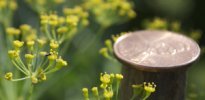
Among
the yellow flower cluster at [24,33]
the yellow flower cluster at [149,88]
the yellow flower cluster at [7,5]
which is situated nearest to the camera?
the yellow flower cluster at [149,88]

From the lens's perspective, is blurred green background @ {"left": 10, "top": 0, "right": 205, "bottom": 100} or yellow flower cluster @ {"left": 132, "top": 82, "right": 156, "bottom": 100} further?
blurred green background @ {"left": 10, "top": 0, "right": 205, "bottom": 100}

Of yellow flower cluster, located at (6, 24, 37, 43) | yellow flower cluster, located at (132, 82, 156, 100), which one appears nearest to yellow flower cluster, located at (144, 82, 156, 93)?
yellow flower cluster, located at (132, 82, 156, 100)

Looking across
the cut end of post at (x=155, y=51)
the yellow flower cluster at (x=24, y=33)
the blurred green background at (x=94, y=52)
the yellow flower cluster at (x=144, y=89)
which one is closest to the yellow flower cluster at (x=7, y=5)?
the yellow flower cluster at (x=24, y=33)

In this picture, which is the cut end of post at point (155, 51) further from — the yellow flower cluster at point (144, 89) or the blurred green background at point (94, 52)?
the blurred green background at point (94, 52)

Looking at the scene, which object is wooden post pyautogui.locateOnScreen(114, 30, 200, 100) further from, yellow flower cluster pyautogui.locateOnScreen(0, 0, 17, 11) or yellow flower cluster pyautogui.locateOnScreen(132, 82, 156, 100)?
yellow flower cluster pyautogui.locateOnScreen(0, 0, 17, 11)

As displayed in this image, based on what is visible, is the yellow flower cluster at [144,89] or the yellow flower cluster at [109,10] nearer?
the yellow flower cluster at [144,89]

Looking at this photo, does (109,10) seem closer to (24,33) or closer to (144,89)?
(24,33)

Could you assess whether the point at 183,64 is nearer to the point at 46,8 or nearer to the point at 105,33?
the point at 46,8
